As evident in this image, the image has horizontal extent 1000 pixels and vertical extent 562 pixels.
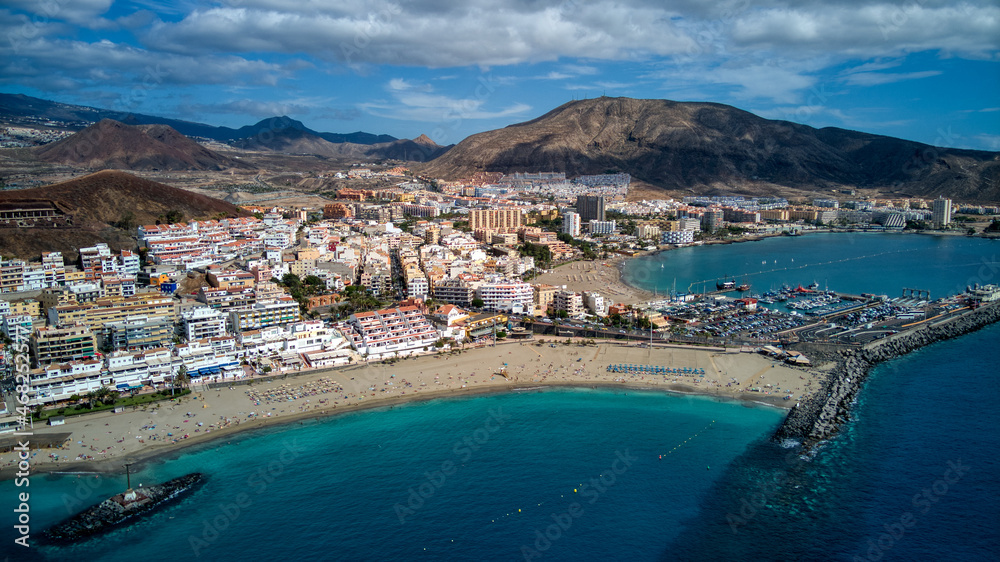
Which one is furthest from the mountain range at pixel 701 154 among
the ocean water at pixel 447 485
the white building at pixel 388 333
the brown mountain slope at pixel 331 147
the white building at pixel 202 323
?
the ocean water at pixel 447 485

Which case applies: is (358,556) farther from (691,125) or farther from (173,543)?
(691,125)

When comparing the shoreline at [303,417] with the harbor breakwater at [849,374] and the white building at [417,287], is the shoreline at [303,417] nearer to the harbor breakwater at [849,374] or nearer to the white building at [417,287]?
the harbor breakwater at [849,374]

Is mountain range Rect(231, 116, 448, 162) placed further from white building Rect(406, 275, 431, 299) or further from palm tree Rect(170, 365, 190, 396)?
palm tree Rect(170, 365, 190, 396)

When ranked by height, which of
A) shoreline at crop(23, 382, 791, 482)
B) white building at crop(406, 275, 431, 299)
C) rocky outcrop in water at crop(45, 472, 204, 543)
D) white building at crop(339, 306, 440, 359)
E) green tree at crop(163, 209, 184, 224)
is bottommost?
rocky outcrop in water at crop(45, 472, 204, 543)

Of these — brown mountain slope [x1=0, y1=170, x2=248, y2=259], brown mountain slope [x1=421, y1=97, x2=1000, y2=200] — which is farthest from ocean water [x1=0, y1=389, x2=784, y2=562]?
brown mountain slope [x1=421, y1=97, x2=1000, y2=200]

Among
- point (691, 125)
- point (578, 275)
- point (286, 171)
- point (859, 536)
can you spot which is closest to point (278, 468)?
point (859, 536)
